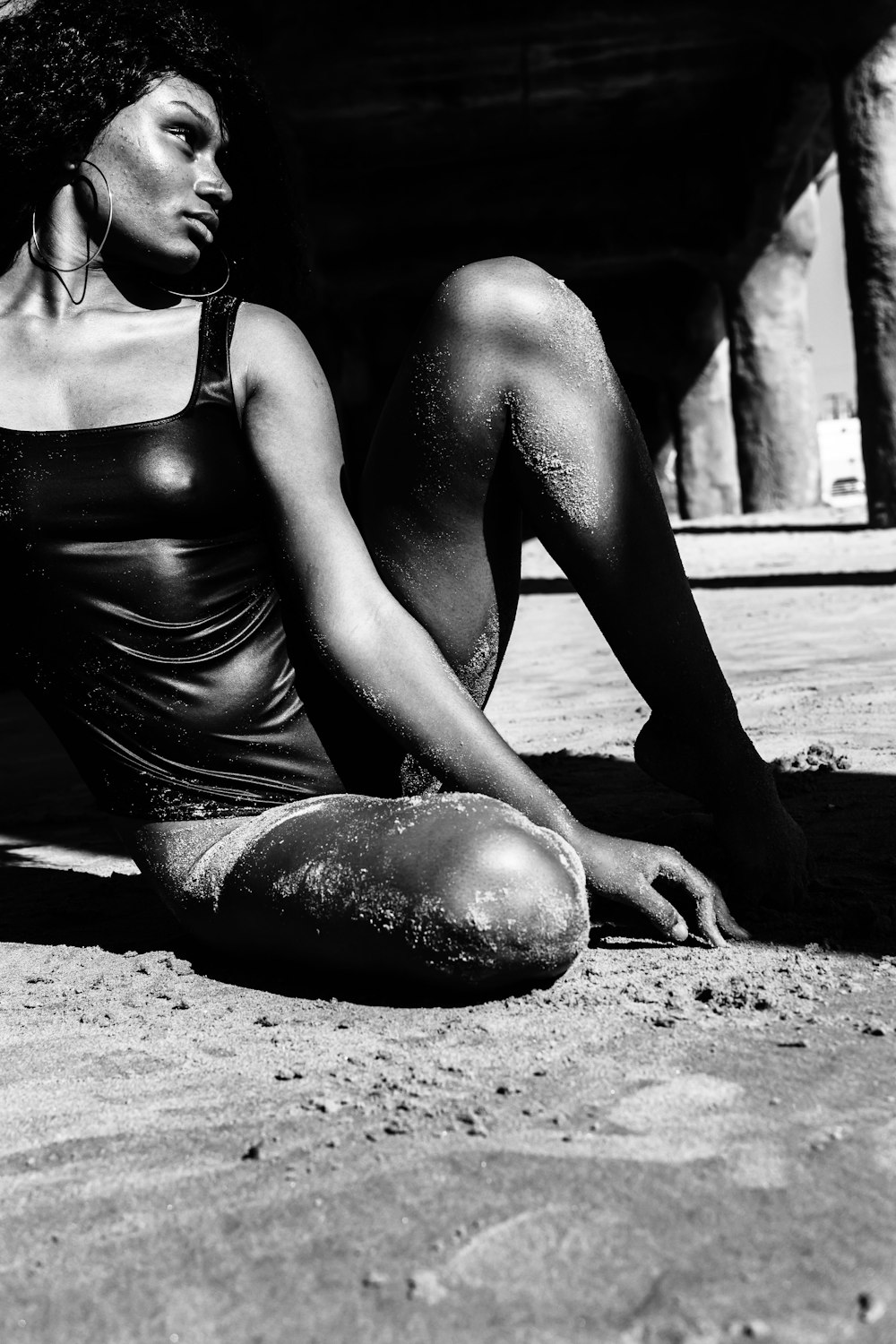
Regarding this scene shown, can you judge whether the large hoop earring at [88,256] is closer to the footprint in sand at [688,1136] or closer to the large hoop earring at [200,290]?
the large hoop earring at [200,290]

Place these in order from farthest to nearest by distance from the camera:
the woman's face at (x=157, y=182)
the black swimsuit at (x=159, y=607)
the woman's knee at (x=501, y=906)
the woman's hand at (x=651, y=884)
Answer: the woman's face at (x=157, y=182) < the black swimsuit at (x=159, y=607) < the woman's hand at (x=651, y=884) < the woman's knee at (x=501, y=906)

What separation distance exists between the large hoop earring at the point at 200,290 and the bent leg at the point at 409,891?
0.82 meters

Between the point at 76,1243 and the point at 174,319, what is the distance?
4.30 ft

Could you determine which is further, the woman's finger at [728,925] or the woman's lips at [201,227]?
the woman's lips at [201,227]

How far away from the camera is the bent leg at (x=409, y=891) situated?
67.2 inches

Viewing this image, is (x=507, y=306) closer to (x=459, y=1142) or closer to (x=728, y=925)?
(x=728, y=925)

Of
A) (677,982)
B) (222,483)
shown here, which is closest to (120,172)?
(222,483)

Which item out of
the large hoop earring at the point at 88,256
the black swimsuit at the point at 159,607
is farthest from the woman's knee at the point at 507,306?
the large hoop earring at the point at 88,256

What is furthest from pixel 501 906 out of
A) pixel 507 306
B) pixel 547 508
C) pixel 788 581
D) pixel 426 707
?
pixel 788 581

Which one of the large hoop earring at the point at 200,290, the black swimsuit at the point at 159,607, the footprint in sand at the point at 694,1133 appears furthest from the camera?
the large hoop earring at the point at 200,290

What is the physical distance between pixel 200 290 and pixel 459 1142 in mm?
1506

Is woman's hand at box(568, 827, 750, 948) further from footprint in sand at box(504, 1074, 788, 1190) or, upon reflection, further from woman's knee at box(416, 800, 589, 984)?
footprint in sand at box(504, 1074, 788, 1190)

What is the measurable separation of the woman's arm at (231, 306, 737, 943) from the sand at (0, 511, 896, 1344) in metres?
0.14

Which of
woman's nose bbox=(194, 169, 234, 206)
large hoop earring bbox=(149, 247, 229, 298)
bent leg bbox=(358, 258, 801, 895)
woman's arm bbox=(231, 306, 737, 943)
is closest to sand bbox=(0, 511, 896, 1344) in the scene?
woman's arm bbox=(231, 306, 737, 943)
